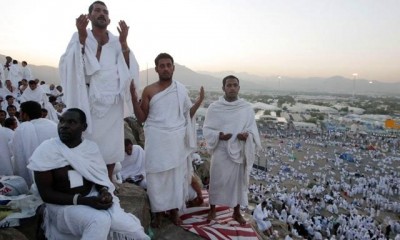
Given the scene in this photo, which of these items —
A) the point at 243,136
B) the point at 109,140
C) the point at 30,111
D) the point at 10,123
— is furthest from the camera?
the point at 10,123

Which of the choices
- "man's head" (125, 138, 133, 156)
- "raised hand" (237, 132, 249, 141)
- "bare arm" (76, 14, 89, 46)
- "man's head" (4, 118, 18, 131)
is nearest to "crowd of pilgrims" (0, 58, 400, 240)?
"man's head" (4, 118, 18, 131)

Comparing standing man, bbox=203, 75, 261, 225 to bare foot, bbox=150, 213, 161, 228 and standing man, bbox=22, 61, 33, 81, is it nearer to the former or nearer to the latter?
bare foot, bbox=150, 213, 161, 228

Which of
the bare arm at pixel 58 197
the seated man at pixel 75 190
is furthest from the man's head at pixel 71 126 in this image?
the bare arm at pixel 58 197

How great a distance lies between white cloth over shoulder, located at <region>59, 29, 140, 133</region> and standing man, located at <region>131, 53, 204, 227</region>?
0.99 ft

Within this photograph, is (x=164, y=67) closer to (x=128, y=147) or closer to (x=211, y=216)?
(x=128, y=147)

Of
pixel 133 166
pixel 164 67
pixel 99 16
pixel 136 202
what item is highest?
pixel 99 16

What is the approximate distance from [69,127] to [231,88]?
1.97 m

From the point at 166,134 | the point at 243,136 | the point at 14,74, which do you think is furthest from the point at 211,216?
the point at 14,74

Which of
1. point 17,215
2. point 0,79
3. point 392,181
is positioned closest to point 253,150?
point 17,215

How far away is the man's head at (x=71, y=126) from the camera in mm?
2498

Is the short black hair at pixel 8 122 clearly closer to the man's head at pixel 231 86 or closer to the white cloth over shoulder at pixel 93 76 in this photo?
the white cloth over shoulder at pixel 93 76

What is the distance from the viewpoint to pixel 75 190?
247 centimetres

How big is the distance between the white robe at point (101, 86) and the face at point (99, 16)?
0.40 ft

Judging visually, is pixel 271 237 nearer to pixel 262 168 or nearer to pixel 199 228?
pixel 199 228
